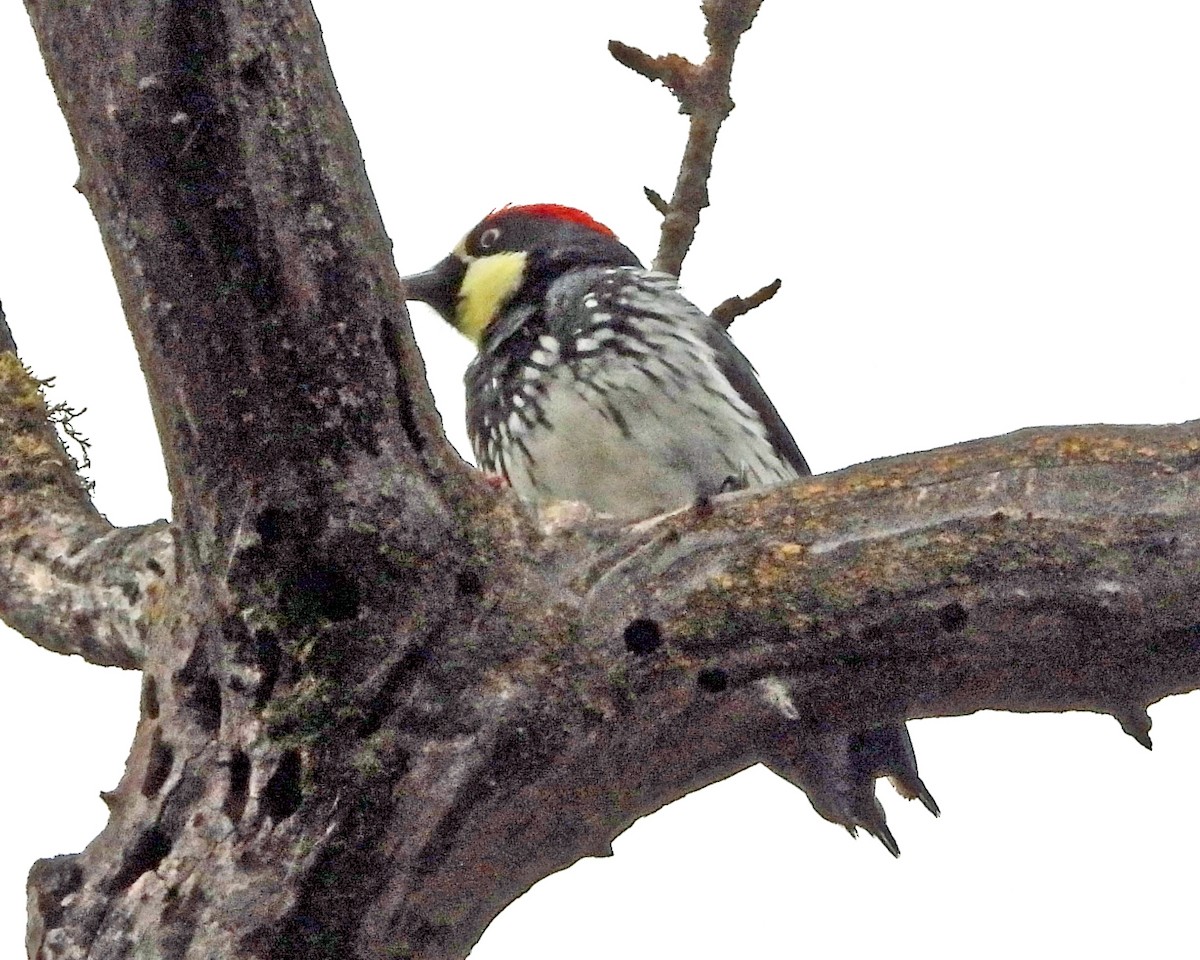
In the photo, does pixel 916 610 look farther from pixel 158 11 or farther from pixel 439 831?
pixel 158 11

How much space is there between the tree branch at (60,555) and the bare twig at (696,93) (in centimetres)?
166

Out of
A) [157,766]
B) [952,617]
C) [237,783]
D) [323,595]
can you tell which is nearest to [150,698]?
[157,766]

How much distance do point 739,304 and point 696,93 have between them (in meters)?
0.64

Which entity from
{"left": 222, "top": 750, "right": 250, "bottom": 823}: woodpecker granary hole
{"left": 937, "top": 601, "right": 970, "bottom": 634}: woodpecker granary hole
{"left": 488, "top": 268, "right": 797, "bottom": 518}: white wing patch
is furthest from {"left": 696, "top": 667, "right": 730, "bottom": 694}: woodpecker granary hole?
{"left": 488, "top": 268, "right": 797, "bottom": 518}: white wing patch

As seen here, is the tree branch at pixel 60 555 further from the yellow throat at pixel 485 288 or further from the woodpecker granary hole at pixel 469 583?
the yellow throat at pixel 485 288

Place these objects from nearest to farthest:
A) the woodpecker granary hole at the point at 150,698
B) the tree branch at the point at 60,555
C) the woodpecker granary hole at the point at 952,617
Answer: the woodpecker granary hole at the point at 952,617, the woodpecker granary hole at the point at 150,698, the tree branch at the point at 60,555

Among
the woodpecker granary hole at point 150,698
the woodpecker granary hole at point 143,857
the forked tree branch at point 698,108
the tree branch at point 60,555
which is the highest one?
the forked tree branch at point 698,108

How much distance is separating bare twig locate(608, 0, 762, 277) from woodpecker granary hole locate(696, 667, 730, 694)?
1.94 m

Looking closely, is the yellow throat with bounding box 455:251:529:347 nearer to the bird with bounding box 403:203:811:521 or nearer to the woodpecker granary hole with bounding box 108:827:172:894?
the bird with bounding box 403:203:811:521

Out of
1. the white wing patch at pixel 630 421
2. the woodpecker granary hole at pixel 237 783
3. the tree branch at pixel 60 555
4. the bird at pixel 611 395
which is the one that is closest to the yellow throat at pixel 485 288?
the bird at pixel 611 395

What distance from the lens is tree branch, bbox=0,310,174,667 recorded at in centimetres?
287

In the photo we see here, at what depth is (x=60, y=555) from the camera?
3.05 metres

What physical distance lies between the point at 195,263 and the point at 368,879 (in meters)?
0.98

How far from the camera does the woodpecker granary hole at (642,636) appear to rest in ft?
8.25
